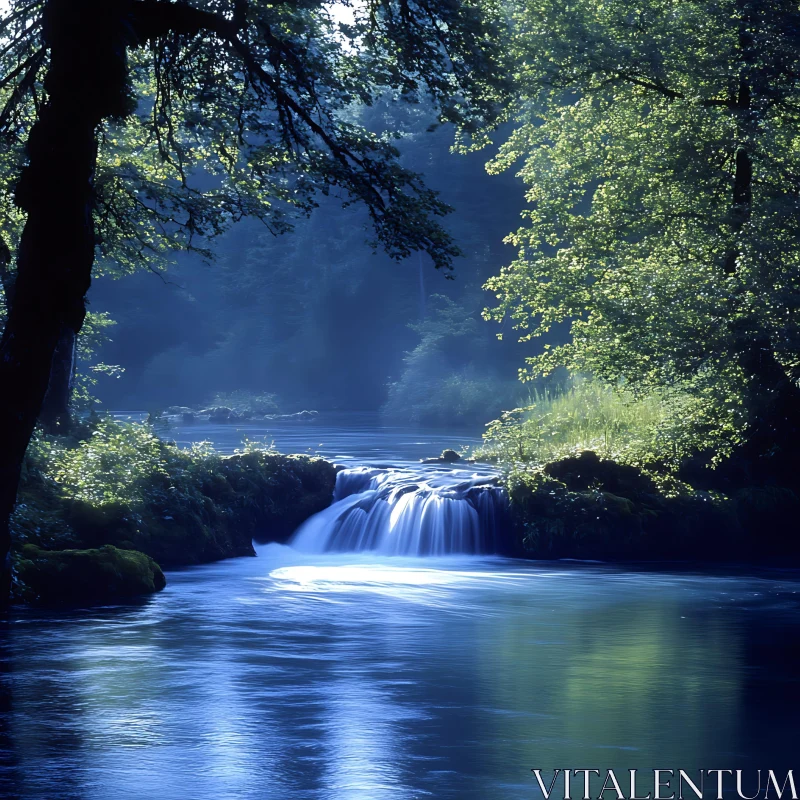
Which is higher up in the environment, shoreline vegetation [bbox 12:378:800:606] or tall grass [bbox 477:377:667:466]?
tall grass [bbox 477:377:667:466]

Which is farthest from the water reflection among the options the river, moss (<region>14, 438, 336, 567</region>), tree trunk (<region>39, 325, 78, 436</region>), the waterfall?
tree trunk (<region>39, 325, 78, 436</region>)

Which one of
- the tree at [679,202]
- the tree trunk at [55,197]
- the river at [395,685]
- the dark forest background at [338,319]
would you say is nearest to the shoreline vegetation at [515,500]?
the tree at [679,202]

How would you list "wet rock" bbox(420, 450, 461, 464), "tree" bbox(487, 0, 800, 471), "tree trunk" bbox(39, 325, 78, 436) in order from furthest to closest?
"wet rock" bbox(420, 450, 461, 464) → "tree trunk" bbox(39, 325, 78, 436) → "tree" bbox(487, 0, 800, 471)

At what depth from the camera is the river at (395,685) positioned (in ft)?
24.8

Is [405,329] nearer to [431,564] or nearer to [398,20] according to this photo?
[431,564]

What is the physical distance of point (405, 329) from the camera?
6519 cm

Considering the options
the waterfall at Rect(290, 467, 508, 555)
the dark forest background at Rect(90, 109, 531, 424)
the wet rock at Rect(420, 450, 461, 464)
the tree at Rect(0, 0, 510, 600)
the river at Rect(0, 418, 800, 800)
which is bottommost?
the river at Rect(0, 418, 800, 800)

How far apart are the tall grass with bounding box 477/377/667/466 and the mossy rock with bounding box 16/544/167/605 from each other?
870 cm

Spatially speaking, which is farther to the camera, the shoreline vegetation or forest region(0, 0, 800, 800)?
the shoreline vegetation

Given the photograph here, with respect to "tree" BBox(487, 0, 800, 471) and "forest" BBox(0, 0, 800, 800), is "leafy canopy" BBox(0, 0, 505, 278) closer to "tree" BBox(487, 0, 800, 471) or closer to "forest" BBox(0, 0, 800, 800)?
"forest" BBox(0, 0, 800, 800)

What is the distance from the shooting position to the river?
7555 millimetres

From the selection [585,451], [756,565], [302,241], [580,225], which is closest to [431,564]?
[585,451]

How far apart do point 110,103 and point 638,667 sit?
7721 millimetres

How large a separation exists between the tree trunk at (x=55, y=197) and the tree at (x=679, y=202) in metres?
6.79
